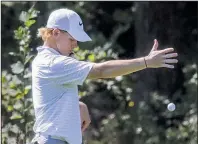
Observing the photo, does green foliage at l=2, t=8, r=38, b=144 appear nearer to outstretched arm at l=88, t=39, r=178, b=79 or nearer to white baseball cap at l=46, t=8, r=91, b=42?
white baseball cap at l=46, t=8, r=91, b=42

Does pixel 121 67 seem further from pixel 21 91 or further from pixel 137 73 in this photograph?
pixel 137 73

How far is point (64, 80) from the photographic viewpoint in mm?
4848

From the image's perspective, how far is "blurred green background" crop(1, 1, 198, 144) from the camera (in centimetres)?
1028

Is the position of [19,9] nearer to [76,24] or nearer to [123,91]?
[123,91]

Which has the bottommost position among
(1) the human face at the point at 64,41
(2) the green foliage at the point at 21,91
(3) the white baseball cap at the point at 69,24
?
(2) the green foliage at the point at 21,91

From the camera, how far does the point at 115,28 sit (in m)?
11.8

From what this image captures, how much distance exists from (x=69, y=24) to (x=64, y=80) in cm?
34

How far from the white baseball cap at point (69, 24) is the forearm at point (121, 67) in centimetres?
24

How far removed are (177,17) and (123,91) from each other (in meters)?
1.47

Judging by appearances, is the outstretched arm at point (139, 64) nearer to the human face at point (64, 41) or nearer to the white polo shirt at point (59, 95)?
the white polo shirt at point (59, 95)

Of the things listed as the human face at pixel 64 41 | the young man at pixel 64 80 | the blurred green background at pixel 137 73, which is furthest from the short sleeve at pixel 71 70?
the blurred green background at pixel 137 73

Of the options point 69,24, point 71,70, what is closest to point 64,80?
point 71,70

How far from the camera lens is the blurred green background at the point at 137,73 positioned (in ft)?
33.7

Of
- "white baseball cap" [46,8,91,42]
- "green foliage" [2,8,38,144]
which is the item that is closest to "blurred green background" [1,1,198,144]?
"green foliage" [2,8,38,144]
